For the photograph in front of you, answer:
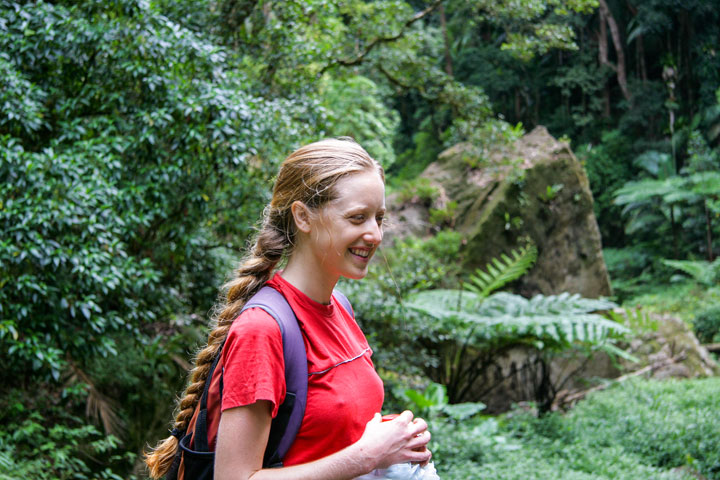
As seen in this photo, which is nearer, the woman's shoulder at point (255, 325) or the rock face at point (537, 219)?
the woman's shoulder at point (255, 325)

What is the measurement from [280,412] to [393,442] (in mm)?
261

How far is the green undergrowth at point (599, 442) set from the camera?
4332 mm

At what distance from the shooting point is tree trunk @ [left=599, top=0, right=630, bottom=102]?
1862cm

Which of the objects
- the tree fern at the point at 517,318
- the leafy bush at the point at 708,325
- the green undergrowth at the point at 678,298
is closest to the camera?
the tree fern at the point at 517,318

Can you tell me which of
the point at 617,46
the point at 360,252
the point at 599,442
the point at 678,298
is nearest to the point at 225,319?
the point at 360,252

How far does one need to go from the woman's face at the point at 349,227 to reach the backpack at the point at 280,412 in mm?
172

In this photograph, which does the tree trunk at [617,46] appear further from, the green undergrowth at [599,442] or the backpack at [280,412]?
the backpack at [280,412]

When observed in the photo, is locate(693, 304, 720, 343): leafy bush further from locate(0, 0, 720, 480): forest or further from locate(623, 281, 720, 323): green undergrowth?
locate(0, 0, 720, 480): forest

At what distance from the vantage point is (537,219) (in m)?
9.31

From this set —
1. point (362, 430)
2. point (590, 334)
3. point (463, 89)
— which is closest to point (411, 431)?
point (362, 430)

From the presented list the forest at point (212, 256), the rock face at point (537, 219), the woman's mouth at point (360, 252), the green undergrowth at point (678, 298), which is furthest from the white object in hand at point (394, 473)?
the green undergrowth at point (678, 298)

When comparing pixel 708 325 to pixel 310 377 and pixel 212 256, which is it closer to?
pixel 212 256

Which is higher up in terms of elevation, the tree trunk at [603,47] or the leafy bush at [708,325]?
the tree trunk at [603,47]

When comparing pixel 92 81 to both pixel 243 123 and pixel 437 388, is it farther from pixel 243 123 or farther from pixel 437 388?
pixel 437 388
